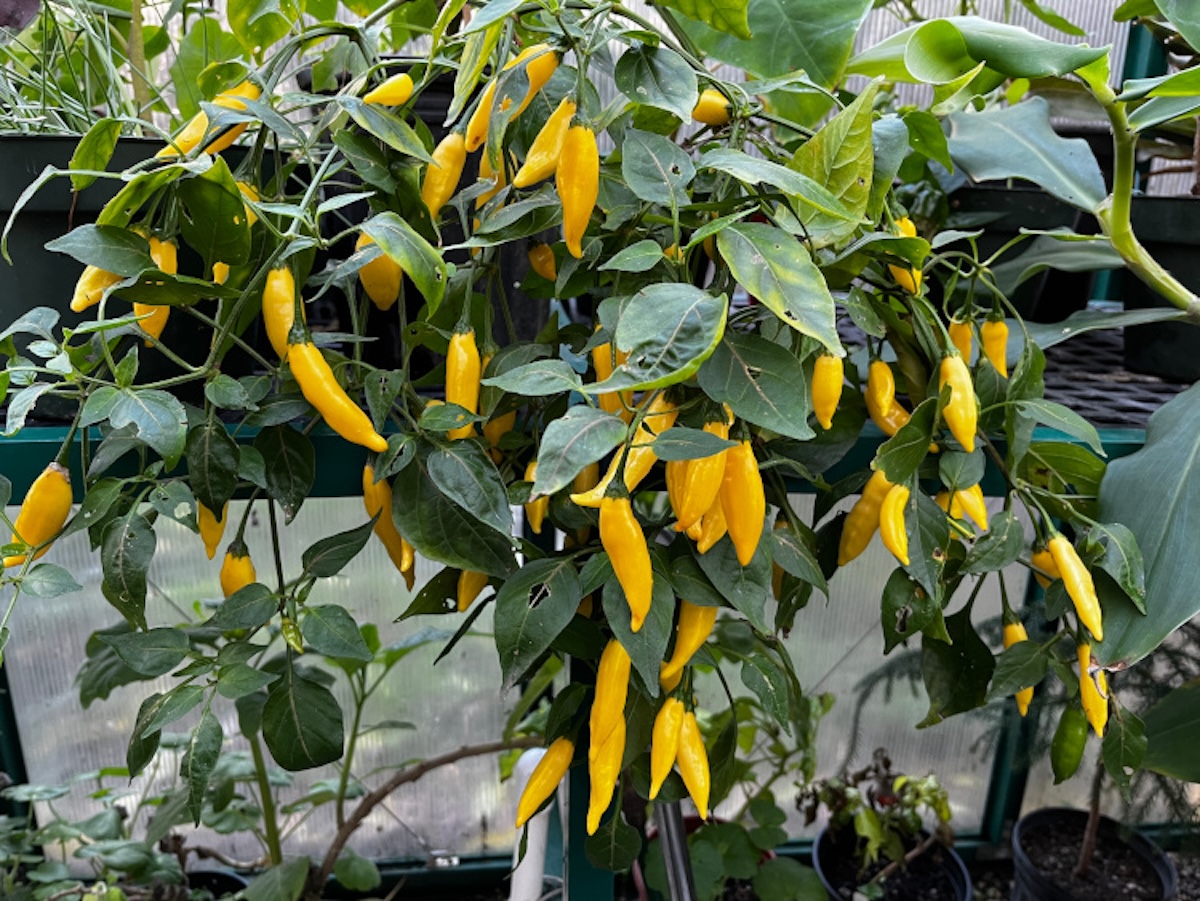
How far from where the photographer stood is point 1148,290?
83 centimetres

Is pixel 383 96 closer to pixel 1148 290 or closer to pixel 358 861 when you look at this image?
pixel 1148 290

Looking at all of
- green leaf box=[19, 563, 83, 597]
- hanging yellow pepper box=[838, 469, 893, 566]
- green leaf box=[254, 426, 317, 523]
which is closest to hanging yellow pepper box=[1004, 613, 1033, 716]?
hanging yellow pepper box=[838, 469, 893, 566]

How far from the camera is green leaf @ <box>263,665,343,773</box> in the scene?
53 cm

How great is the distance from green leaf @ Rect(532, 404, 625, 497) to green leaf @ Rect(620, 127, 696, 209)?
108mm

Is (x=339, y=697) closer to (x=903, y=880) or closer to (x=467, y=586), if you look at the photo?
(x=903, y=880)

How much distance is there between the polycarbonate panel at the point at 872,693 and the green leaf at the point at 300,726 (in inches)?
36.3

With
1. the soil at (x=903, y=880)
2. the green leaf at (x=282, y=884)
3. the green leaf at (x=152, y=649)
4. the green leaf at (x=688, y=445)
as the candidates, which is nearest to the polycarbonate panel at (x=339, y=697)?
the green leaf at (x=282, y=884)

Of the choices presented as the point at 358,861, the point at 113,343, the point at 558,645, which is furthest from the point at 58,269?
the point at 358,861

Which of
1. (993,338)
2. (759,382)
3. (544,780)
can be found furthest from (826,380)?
(544,780)

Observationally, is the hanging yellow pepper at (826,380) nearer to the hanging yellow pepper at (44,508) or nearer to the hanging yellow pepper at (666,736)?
the hanging yellow pepper at (666,736)

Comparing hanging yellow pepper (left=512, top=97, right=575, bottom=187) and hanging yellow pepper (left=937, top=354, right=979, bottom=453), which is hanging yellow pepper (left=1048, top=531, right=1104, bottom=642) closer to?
hanging yellow pepper (left=937, top=354, right=979, bottom=453)

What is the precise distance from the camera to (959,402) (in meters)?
0.49

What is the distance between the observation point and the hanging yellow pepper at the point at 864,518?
1.76ft

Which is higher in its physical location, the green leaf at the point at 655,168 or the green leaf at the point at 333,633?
the green leaf at the point at 655,168
